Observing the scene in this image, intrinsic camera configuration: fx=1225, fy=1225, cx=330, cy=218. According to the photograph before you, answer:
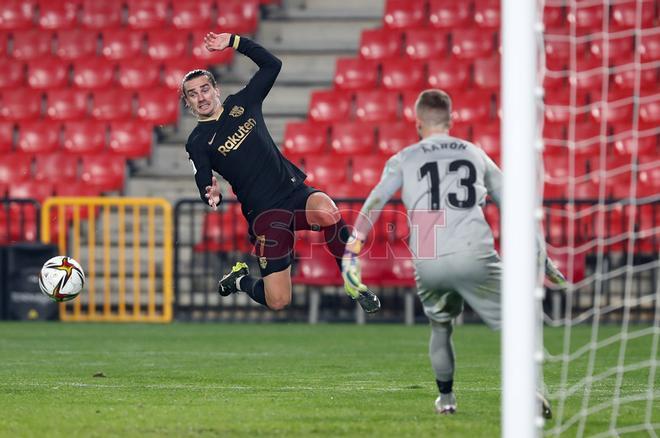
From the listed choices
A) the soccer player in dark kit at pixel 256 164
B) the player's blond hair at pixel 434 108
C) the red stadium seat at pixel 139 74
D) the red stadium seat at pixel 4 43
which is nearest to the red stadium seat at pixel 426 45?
the red stadium seat at pixel 139 74

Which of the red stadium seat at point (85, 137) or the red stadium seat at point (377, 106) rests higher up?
the red stadium seat at point (377, 106)

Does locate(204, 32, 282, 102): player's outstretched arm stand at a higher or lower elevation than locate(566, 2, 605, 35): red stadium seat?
lower

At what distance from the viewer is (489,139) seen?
14.5m

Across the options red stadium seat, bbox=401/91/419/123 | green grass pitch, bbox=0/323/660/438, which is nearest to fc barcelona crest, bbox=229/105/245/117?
green grass pitch, bbox=0/323/660/438

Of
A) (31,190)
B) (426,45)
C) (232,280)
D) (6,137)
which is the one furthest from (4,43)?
(232,280)

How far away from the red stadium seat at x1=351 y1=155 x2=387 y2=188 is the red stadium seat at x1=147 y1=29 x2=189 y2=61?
12.2ft

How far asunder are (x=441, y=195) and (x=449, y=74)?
1024 centimetres

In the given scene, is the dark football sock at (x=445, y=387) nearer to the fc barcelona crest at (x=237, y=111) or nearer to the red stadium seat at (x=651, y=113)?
the fc barcelona crest at (x=237, y=111)

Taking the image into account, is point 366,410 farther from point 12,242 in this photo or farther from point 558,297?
point 12,242

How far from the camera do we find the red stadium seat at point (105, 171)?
49.9 feet

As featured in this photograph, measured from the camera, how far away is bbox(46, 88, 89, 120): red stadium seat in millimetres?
16438

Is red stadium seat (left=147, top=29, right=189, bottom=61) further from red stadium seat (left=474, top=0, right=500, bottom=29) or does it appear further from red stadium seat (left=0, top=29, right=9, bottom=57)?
red stadium seat (left=474, top=0, right=500, bottom=29)

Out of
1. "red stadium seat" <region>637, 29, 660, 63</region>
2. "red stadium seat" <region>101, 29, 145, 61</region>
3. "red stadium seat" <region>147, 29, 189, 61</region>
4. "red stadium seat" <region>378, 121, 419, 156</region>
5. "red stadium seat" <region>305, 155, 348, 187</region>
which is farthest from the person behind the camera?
"red stadium seat" <region>101, 29, 145, 61</region>

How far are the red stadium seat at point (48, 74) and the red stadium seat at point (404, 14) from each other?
14.8 ft
